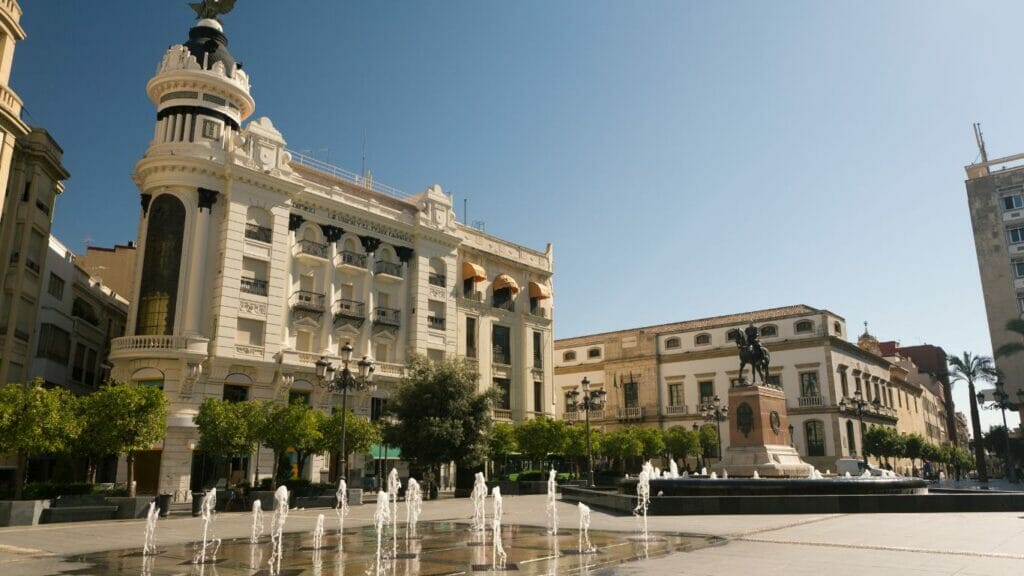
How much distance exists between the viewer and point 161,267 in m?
32.9

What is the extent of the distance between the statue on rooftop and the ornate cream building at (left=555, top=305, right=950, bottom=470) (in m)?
43.6

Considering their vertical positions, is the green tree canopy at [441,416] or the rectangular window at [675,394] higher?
the rectangular window at [675,394]

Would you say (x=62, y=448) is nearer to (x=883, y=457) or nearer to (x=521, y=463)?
(x=521, y=463)

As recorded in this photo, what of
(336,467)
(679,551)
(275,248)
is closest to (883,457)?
(336,467)

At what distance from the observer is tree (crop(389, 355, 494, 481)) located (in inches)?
1243

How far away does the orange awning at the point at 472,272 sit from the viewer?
146 ft

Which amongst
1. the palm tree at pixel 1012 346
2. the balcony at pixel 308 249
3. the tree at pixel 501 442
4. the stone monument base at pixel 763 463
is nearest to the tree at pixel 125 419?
the balcony at pixel 308 249

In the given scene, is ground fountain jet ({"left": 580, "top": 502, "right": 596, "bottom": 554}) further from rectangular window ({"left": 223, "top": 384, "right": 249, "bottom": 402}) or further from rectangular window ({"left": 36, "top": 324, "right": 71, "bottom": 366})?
rectangular window ({"left": 36, "top": 324, "right": 71, "bottom": 366})

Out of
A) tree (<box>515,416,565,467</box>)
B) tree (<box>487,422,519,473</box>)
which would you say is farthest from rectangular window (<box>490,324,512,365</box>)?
tree (<box>487,422,519,473</box>)

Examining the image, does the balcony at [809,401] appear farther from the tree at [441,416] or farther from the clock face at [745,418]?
the clock face at [745,418]

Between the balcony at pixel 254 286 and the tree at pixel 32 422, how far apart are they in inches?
494

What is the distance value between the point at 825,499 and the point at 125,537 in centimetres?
1747

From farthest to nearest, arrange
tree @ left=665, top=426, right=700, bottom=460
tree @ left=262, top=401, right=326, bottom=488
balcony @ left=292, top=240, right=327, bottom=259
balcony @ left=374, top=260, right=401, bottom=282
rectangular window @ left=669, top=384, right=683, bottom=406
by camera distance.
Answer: rectangular window @ left=669, top=384, right=683, bottom=406
tree @ left=665, top=426, right=700, bottom=460
balcony @ left=374, top=260, right=401, bottom=282
balcony @ left=292, top=240, right=327, bottom=259
tree @ left=262, top=401, right=326, bottom=488

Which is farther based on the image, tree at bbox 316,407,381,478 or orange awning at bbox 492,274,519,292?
orange awning at bbox 492,274,519,292
